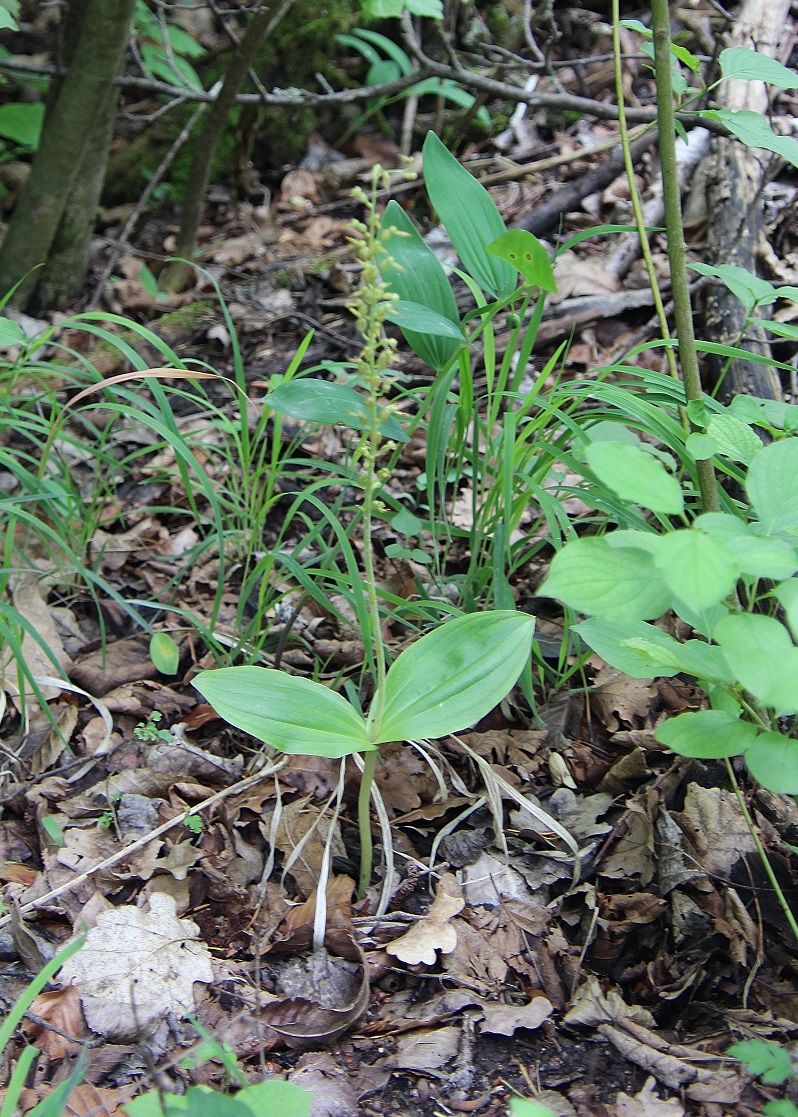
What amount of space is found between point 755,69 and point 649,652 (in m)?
0.99

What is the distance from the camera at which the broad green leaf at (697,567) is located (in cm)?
93

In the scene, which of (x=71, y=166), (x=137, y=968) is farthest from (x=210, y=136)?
(x=137, y=968)

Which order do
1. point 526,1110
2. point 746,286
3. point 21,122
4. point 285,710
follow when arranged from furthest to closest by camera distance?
point 21,122, point 746,286, point 285,710, point 526,1110

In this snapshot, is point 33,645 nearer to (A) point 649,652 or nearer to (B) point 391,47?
(A) point 649,652

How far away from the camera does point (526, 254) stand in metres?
1.47

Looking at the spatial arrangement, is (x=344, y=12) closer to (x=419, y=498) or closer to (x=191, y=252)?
(x=191, y=252)

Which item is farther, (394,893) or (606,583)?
(394,893)

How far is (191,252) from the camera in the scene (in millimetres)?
3355

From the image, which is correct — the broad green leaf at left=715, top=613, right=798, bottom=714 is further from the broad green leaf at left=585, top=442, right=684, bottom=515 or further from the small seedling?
the small seedling

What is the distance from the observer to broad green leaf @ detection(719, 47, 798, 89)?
1.36 meters

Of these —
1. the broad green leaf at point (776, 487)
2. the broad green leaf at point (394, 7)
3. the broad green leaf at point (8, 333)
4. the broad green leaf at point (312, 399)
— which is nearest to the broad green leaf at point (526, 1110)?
the broad green leaf at point (776, 487)

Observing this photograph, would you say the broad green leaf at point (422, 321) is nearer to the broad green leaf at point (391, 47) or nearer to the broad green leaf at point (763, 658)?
the broad green leaf at point (763, 658)

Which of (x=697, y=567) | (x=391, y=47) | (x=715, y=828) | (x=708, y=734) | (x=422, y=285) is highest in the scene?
(x=391, y=47)

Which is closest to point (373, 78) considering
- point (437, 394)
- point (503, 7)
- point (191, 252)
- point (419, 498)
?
point (503, 7)
